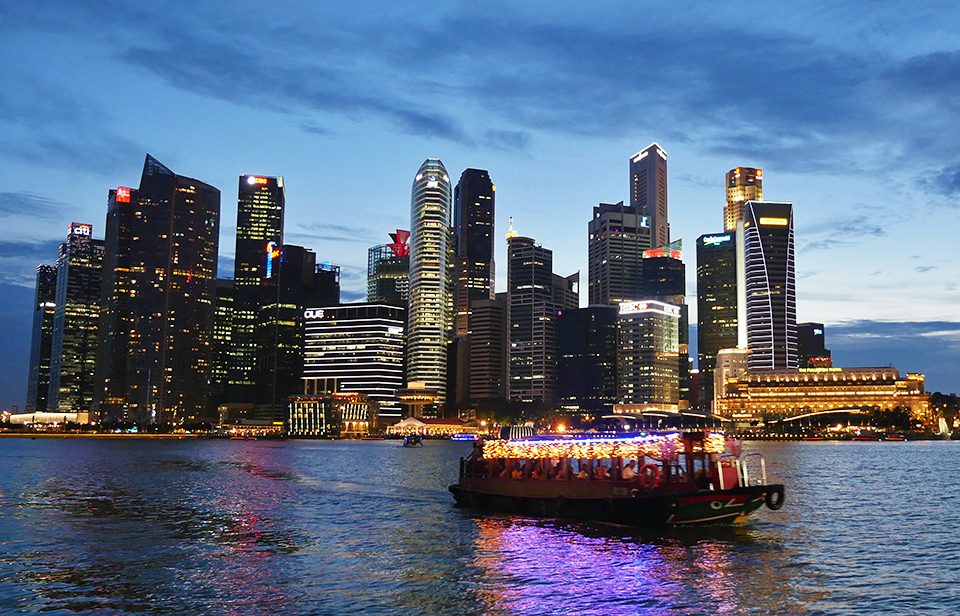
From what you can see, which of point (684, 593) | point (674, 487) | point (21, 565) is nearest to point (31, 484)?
point (21, 565)

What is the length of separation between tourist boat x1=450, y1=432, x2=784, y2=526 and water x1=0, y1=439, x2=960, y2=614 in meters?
1.39

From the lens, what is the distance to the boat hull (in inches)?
2020

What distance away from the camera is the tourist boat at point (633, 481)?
170 feet

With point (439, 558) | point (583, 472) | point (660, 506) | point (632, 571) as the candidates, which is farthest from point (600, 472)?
point (632, 571)

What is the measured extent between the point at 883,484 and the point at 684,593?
71406 mm

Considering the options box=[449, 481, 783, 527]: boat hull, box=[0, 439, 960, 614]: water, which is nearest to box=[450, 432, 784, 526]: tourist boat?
box=[449, 481, 783, 527]: boat hull

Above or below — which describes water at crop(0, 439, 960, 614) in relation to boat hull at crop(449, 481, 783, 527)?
below

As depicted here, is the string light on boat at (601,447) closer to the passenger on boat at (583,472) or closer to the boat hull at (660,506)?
the passenger on boat at (583,472)

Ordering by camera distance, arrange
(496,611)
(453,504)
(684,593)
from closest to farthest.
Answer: (496,611) → (684,593) → (453,504)

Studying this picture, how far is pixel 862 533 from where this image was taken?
56.2 m

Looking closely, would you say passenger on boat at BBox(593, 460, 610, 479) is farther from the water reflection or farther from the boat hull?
the water reflection

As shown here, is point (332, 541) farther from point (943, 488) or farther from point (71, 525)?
point (943, 488)

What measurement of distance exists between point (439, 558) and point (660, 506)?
14.4 meters

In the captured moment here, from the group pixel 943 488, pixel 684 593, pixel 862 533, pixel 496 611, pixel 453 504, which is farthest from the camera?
pixel 943 488
